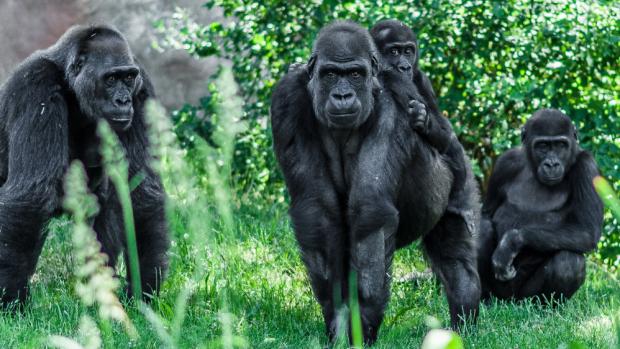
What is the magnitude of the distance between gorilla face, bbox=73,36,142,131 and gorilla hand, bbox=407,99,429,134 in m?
1.36

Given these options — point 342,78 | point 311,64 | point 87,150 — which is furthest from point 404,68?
point 87,150

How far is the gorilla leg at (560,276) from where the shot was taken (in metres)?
5.63

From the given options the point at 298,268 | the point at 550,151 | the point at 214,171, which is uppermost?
the point at 214,171

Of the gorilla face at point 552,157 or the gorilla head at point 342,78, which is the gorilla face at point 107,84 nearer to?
the gorilla head at point 342,78

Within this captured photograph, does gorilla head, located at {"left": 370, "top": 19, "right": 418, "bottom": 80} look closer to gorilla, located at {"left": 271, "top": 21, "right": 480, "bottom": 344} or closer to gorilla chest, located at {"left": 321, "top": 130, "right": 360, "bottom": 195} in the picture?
gorilla, located at {"left": 271, "top": 21, "right": 480, "bottom": 344}

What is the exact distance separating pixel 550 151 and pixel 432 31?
1459mm

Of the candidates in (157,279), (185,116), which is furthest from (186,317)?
(185,116)

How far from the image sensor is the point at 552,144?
5.92m

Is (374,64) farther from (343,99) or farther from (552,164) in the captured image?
(552,164)

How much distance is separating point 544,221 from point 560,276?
442mm

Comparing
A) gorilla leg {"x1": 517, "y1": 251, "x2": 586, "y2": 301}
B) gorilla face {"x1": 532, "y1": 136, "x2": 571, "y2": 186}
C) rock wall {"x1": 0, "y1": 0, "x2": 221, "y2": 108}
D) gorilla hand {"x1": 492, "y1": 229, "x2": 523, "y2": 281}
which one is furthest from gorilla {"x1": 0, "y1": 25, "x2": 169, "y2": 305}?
rock wall {"x1": 0, "y1": 0, "x2": 221, "y2": 108}

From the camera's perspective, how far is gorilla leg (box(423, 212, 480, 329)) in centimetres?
456

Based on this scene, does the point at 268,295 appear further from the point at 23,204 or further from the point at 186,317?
the point at 23,204

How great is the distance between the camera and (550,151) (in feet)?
19.5
